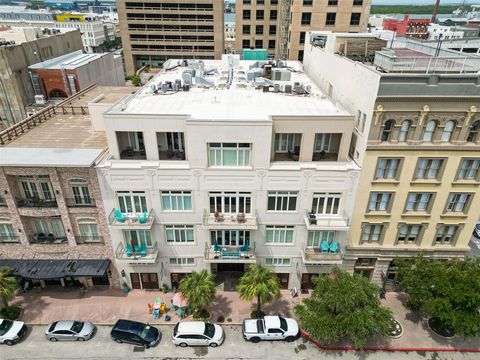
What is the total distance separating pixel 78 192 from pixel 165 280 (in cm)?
1324

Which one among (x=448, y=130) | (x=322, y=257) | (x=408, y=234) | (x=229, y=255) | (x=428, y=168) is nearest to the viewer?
(x=448, y=130)

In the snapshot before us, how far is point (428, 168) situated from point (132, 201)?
28.0 meters

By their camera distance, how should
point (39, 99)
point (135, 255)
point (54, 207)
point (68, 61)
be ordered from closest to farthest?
1. point (54, 207)
2. point (135, 255)
3. point (39, 99)
4. point (68, 61)

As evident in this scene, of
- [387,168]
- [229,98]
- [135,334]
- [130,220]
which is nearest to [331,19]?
[229,98]

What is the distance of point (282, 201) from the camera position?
99.3 ft

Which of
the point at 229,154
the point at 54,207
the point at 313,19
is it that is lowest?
the point at 54,207

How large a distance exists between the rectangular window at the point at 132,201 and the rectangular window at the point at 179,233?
3.29 m

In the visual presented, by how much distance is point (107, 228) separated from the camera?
31609 millimetres

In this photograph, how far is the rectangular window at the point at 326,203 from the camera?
1176 inches

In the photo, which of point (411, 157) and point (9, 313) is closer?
point (411, 157)

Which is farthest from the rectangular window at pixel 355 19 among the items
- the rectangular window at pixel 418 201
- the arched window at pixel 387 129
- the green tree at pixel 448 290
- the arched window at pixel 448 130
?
the green tree at pixel 448 290

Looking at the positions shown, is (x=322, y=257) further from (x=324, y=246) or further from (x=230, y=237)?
(x=230, y=237)

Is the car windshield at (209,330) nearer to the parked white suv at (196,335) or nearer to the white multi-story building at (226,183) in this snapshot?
the parked white suv at (196,335)

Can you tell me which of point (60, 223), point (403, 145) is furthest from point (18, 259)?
point (403, 145)
